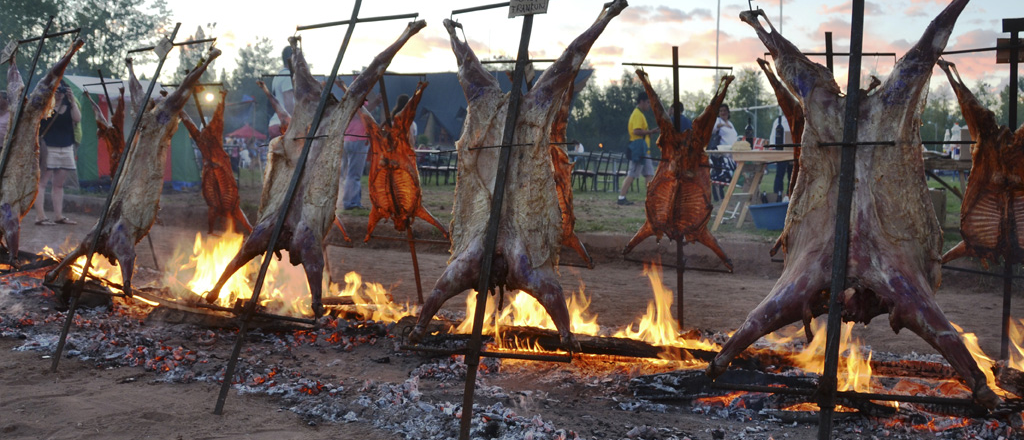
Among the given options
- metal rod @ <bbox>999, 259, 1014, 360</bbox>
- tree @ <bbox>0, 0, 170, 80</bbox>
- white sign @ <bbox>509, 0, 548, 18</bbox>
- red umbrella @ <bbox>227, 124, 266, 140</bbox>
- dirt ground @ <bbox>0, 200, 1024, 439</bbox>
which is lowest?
dirt ground @ <bbox>0, 200, 1024, 439</bbox>

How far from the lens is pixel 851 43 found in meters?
3.36

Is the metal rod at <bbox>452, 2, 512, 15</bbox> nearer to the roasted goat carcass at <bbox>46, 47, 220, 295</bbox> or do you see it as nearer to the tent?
the roasted goat carcass at <bbox>46, 47, 220, 295</bbox>

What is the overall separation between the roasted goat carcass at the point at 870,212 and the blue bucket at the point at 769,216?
27.9 feet

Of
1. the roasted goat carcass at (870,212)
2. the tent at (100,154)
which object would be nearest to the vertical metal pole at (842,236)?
the roasted goat carcass at (870,212)

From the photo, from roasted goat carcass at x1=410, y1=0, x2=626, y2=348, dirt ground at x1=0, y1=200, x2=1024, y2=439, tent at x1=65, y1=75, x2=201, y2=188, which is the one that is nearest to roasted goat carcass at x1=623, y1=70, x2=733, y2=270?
dirt ground at x1=0, y1=200, x2=1024, y2=439

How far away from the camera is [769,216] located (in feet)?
40.7

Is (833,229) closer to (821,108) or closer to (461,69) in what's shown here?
(821,108)

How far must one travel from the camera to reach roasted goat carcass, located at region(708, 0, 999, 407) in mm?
3754

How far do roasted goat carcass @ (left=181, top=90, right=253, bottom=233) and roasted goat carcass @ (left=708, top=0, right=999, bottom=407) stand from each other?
20.4 ft

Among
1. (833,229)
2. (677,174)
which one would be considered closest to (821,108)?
(833,229)

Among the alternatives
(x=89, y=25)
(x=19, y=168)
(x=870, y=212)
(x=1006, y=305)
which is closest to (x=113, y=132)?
(x=19, y=168)

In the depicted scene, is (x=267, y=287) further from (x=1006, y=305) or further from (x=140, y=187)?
(x=1006, y=305)

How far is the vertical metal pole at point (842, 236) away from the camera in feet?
11.0

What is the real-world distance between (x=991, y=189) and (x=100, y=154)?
1949 cm
